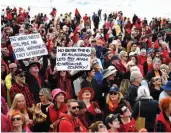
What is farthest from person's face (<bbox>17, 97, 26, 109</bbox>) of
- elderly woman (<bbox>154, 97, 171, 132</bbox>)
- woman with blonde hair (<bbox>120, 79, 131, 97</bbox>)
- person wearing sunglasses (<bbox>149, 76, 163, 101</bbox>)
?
person wearing sunglasses (<bbox>149, 76, 163, 101</bbox>)

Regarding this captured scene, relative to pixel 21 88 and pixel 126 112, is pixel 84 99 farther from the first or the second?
pixel 21 88

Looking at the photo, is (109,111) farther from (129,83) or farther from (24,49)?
(24,49)

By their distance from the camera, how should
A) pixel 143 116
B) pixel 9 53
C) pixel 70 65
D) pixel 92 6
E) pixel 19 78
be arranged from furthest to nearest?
pixel 92 6, pixel 9 53, pixel 70 65, pixel 19 78, pixel 143 116

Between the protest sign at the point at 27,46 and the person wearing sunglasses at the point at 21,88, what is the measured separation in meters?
1.15

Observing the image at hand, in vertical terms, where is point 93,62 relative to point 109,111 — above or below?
above

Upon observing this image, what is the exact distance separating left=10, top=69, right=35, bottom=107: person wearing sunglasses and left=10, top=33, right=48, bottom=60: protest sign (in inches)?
45.3

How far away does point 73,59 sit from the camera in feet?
25.2

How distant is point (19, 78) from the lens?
22.3 feet

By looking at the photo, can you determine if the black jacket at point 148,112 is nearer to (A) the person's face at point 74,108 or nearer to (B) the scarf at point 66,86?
(A) the person's face at point 74,108

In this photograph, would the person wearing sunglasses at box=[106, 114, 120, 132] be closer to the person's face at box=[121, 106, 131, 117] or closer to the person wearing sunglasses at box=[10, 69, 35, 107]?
the person's face at box=[121, 106, 131, 117]

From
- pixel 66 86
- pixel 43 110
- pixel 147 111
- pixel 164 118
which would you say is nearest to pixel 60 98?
pixel 43 110

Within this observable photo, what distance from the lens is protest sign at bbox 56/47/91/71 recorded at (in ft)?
25.0

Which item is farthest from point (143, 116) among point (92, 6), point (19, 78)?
point (92, 6)

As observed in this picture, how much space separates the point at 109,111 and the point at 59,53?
2167 millimetres
